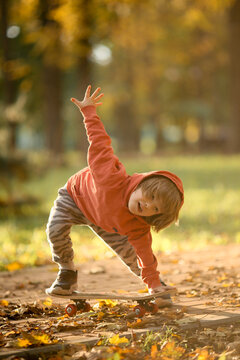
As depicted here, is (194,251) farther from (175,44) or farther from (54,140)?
(175,44)

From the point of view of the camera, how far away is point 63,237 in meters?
3.82

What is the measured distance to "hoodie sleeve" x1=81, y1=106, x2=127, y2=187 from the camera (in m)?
3.60

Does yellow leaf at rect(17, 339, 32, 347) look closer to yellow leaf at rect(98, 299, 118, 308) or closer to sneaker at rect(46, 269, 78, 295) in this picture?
sneaker at rect(46, 269, 78, 295)

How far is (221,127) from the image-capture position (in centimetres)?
3784

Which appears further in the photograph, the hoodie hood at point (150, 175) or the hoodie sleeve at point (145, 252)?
the hoodie sleeve at point (145, 252)

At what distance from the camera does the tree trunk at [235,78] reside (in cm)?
2039

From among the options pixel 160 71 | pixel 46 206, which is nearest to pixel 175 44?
pixel 160 71

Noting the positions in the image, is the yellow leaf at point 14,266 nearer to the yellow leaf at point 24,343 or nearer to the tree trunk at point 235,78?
the yellow leaf at point 24,343

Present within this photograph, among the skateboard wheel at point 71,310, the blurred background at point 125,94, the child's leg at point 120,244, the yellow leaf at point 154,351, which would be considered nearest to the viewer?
the yellow leaf at point 154,351

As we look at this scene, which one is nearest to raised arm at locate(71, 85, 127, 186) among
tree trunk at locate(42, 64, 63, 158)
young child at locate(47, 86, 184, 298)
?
young child at locate(47, 86, 184, 298)

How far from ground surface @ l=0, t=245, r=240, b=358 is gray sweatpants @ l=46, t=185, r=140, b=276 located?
0.38m

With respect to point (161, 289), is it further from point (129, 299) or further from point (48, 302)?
point (48, 302)

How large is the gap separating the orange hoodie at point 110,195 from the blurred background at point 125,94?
2383mm

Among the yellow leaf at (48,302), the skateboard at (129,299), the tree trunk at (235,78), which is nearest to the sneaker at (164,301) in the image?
the skateboard at (129,299)
